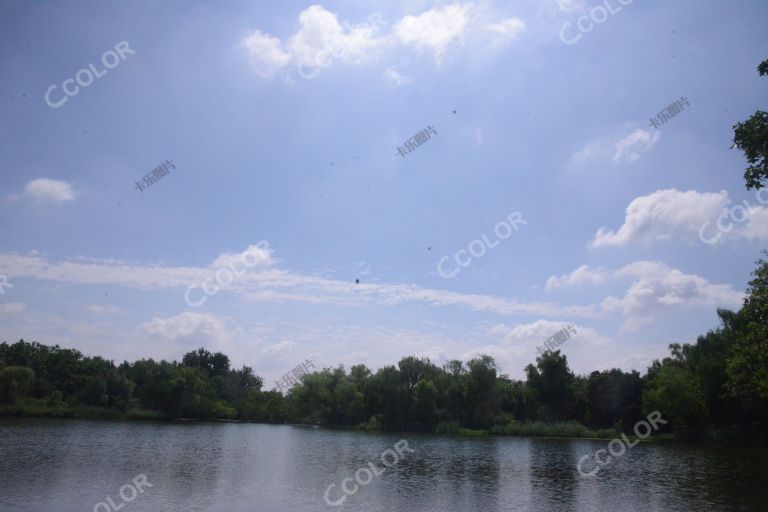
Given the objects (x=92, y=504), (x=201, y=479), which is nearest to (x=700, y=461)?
(x=201, y=479)

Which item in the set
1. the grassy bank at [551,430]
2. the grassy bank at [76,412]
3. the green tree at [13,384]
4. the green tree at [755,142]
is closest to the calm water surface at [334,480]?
the green tree at [755,142]

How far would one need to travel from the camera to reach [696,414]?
64.0 metres

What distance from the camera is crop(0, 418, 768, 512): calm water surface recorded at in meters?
20.8

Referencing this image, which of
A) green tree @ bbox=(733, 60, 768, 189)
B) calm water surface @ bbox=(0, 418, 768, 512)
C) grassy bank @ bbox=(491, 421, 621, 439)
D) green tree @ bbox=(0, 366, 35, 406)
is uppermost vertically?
green tree @ bbox=(733, 60, 768, 189)

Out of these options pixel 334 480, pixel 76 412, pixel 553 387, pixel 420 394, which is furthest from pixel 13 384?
pixel 553 387

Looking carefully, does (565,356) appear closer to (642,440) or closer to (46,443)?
(642,440)

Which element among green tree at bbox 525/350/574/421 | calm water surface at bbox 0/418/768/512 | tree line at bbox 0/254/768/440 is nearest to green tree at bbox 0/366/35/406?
tree line at bbox 0/254/768/440

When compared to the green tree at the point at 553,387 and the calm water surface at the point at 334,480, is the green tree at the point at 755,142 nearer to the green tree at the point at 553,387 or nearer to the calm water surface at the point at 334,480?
the calm water surface at the point at 334,480

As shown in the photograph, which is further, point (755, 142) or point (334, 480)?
point (334, 480)

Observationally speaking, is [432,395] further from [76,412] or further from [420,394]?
[76,412]

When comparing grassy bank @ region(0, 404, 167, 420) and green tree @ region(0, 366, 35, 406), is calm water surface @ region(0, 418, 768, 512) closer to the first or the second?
green tree @ region(0, 366, 35, 406)

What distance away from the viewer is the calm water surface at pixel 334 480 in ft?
68.3

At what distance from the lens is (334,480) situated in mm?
27438

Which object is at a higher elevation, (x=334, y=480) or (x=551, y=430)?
(x=334, y=480)
